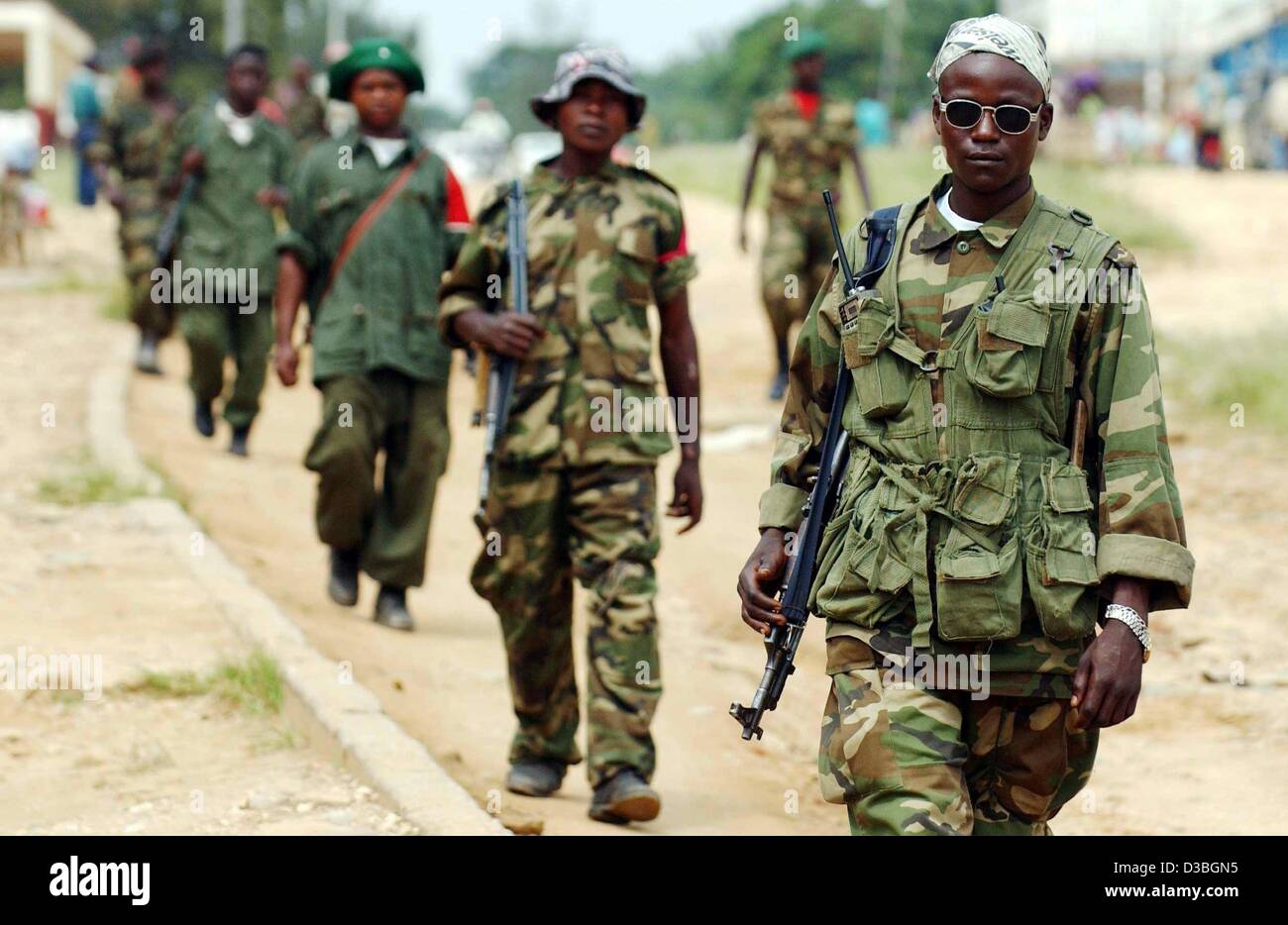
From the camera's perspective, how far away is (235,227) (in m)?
11.2

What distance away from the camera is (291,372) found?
7.49 m

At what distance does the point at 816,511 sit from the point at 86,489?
229 inches

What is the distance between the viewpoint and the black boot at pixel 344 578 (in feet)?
26.0

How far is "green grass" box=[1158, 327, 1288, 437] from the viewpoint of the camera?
1150 cm

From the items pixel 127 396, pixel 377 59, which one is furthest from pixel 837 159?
pixel 377 59

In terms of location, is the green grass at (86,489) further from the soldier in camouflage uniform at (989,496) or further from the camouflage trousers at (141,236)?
the soldier in camouflage uniform at (989,496)

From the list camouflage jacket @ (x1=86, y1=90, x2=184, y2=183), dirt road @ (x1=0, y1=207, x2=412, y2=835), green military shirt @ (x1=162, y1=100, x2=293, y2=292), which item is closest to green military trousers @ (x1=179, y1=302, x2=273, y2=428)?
green military shirt @ (x1=162, y1=100, x2=293, y2=292)

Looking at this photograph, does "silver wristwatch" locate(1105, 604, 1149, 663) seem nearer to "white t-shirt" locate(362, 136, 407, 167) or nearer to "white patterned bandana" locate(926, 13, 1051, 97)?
"white patterned bandana" locate(926, 13, 1051, 97)

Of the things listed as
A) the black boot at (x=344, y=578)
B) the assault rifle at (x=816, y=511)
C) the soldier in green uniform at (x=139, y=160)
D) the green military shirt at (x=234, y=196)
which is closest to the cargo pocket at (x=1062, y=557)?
the assault rifle at (x=816, y=511)

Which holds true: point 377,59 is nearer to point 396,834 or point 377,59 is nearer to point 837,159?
point 396,834

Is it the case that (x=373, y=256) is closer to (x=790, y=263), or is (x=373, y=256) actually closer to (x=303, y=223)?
(x=303, y=223)

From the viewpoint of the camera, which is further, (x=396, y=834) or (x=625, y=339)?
(x=625, y=339)

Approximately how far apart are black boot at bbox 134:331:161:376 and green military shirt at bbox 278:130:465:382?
6581 millimetres
